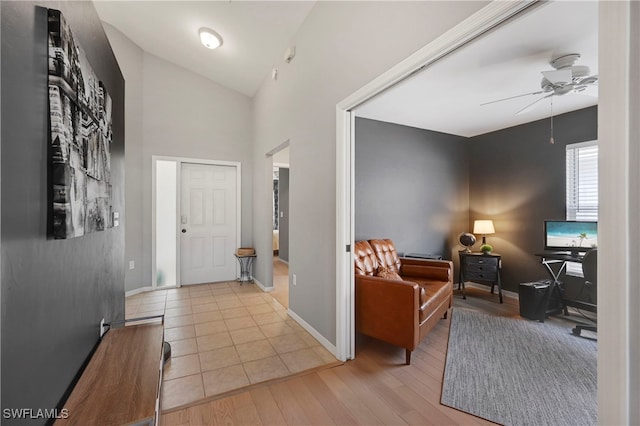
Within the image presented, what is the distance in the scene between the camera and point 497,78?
2746 mm

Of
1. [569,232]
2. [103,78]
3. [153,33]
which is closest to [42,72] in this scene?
[103,78]

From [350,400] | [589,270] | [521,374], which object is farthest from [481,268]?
[350,400]

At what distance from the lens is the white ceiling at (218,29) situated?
2.87 meters

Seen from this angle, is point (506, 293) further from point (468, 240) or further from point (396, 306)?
point (396, 306)

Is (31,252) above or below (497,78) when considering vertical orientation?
below

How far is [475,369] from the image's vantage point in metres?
2.17

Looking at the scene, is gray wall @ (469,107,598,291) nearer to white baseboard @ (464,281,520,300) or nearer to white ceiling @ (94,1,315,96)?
white baseboard @ (464,281,520,300)

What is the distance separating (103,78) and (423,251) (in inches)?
168

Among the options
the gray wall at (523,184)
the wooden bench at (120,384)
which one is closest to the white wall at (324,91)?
the wooden bench at (120,384)

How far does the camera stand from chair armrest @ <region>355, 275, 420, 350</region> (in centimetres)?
218

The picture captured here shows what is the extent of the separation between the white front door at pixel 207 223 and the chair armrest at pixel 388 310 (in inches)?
123

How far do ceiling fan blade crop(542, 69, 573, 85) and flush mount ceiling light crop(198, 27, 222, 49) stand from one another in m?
3.56

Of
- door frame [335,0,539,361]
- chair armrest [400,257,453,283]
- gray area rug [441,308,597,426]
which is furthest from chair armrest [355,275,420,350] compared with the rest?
chair armrest [400,257,453,283]

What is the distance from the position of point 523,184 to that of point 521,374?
9.84 feet
